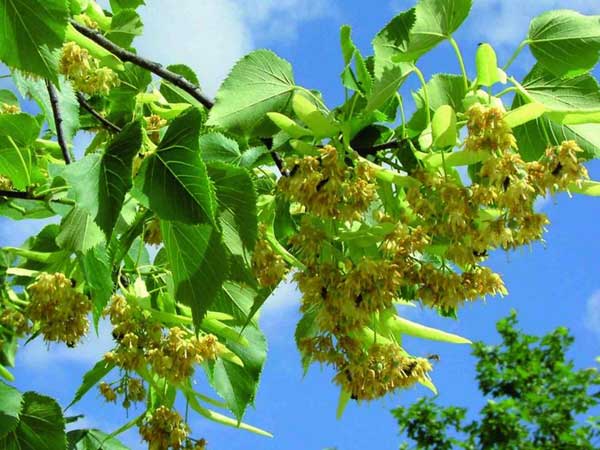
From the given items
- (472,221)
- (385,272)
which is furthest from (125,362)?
(472,221)

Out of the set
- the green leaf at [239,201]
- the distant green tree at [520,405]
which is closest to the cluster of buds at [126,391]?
the green leaf at [239,201]

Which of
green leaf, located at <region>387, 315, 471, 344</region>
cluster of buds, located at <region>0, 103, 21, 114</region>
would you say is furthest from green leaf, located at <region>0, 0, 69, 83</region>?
cluster of buds, located at <region>0, 103, 21, 114</region>

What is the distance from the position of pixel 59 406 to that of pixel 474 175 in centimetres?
116

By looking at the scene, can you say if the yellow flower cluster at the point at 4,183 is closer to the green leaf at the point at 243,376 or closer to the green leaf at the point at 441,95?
the green leaf at the point at 243,376

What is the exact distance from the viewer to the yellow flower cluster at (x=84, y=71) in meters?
1.90

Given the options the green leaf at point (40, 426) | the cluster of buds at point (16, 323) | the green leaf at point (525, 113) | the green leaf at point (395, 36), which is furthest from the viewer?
the cluster of buds at point (16, 323)

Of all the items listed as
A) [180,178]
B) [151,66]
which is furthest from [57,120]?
[180,178]

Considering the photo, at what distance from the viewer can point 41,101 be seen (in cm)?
222

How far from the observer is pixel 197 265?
4.73 feet

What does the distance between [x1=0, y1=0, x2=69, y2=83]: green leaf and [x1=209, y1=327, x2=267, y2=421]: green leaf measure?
0.73m

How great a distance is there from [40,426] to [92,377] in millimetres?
291

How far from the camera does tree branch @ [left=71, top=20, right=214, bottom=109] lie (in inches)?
68.2

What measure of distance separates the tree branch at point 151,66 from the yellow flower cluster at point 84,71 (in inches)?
1.6

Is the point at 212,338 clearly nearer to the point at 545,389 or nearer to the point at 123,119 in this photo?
the point at 123,119
